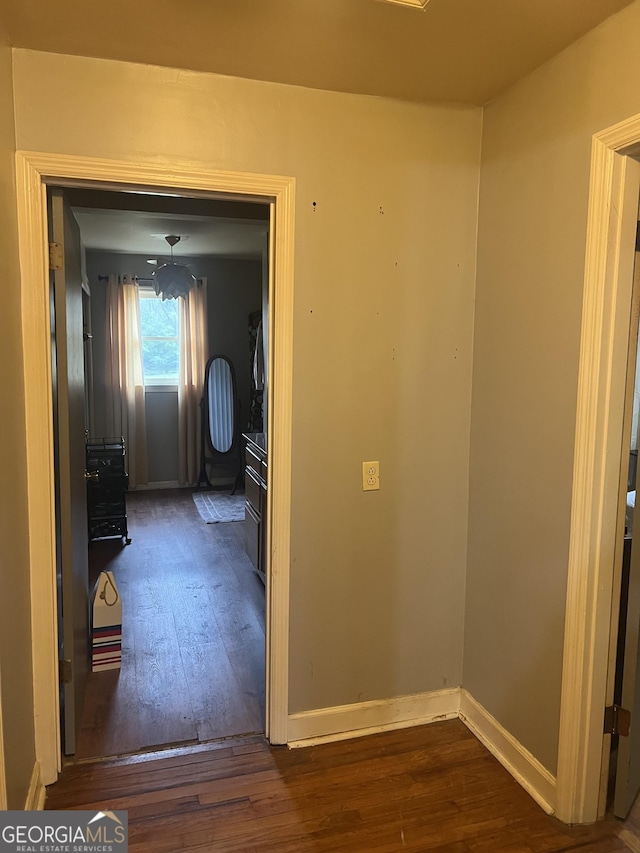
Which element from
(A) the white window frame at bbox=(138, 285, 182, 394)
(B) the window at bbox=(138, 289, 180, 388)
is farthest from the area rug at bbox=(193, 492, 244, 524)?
(B) the window at bbox=(138, 289, 180, 388)

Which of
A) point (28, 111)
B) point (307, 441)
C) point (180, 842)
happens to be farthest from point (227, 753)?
point (28, 111)

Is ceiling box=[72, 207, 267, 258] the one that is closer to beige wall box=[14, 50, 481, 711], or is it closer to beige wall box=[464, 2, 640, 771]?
beige wall box=[14, 50, 481, 711]

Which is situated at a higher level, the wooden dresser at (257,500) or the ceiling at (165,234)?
the ceiling at (165,234)

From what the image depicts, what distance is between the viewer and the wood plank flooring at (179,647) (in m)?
2.51

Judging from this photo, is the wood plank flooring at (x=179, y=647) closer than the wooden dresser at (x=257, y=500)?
Yes

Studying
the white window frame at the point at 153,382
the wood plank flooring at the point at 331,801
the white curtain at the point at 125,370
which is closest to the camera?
the wood plank flooring at the point at 331,801

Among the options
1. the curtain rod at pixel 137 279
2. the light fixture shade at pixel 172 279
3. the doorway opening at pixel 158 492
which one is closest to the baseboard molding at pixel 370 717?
the doorway opening at pixel 158 492

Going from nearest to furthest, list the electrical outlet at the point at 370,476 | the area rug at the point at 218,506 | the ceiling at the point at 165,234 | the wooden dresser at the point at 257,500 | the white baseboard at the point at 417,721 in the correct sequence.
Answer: the white baseboard at the point at 417,721 < the electrical outlet at the point at 370,476 < the wooden dresser at the point at 257,500 < the ceiling at the point at 165,234 < the area rug at the point at 218,506

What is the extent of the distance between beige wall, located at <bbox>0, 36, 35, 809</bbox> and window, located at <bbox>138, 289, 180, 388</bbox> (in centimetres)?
478

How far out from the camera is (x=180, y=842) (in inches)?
75.0

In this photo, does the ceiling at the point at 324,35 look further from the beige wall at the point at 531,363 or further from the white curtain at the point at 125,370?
the white curtain at the point at 125,370

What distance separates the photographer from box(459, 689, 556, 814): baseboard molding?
208 cm

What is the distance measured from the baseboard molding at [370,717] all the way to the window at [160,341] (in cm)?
483

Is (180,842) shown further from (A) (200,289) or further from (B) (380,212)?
(A) (200,289)
